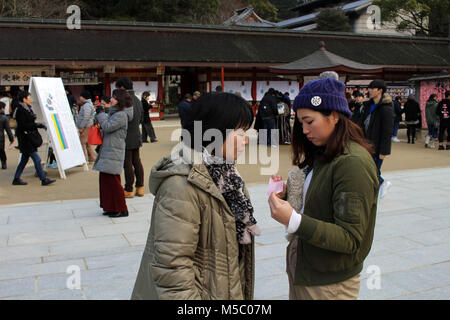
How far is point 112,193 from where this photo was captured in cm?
542

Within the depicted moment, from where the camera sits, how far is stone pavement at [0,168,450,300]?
332 centimetres

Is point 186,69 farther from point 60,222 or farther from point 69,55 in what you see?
point 60,222

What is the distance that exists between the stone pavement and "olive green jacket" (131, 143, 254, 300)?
65.3 inches

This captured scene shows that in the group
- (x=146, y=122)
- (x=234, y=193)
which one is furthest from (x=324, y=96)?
(x=146, y=122)

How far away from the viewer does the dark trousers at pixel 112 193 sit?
5.40m

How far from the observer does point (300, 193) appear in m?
1.85

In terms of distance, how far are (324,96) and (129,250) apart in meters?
3.10

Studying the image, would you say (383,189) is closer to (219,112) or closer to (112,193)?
(112,193)

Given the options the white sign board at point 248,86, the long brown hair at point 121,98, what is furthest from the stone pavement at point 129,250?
the white sign board at point 248,86

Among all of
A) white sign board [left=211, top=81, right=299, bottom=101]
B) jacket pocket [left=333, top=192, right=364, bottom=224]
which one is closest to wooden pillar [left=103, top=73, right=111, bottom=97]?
white sign board [left=211, top=81, right=299, bottom=101]

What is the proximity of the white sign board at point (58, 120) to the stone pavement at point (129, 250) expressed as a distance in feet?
6.15

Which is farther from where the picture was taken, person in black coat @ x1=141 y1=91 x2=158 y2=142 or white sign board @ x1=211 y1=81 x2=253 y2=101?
white sign board @ x1=211 y1=81 x2=253 y2=101

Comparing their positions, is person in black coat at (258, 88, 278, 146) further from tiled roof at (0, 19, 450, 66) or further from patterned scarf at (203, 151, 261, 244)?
patterned scarf at (203, 151, 261, 244)

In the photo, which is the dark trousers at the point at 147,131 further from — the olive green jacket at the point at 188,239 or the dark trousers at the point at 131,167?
the olive green jacket at the point at 188,239
